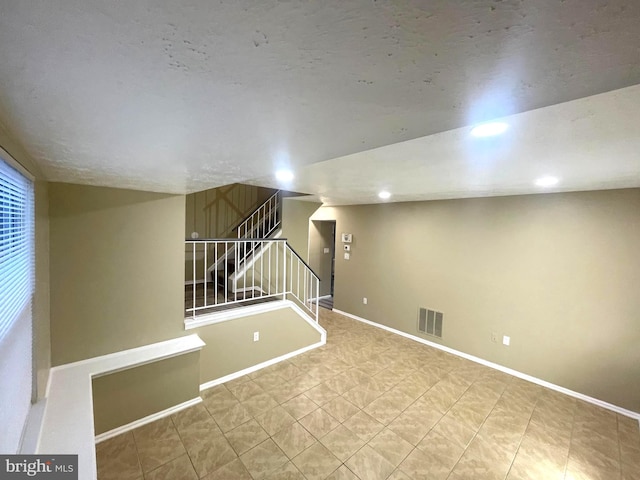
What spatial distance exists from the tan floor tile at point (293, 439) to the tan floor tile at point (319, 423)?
0.16 ft

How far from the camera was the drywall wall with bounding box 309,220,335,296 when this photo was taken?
21.7 feet

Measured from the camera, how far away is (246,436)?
232 centimetres

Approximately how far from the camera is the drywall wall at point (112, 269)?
2.17 metres

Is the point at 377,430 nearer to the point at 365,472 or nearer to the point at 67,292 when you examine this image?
the point at 365,472

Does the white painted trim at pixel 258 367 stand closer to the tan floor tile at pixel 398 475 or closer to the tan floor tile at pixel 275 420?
the tan floor tile at pixel 275 420

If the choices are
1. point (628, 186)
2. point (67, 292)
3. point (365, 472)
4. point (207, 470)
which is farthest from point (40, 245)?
point (628, 186)

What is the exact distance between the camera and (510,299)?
3447 mm

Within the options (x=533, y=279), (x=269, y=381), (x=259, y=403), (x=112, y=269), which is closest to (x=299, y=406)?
(x=259, y=403)

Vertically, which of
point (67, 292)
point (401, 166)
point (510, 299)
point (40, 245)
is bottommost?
point (510, 299)

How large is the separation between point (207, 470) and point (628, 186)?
4472 millimetres

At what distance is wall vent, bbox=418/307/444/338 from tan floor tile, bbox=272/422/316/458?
2621 mm

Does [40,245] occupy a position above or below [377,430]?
above

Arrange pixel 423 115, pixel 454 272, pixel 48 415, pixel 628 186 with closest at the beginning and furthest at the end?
pixel 423 115 → pixel 48 415 → pixel 628 186 → pixel 454 272

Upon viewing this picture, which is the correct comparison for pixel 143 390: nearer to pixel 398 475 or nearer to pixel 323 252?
pixel 398 475
